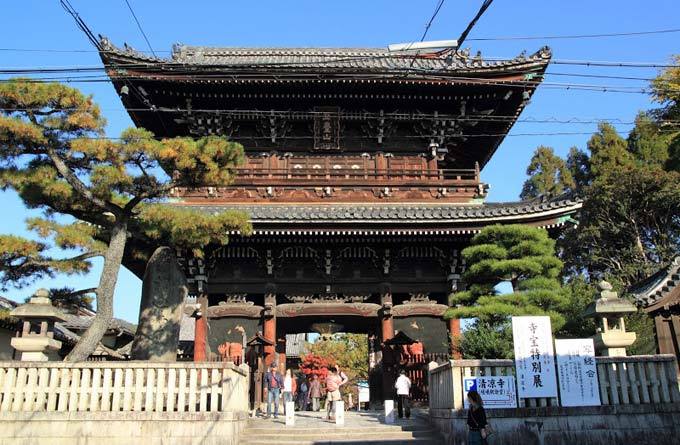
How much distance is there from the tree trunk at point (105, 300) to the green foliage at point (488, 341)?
335 inches

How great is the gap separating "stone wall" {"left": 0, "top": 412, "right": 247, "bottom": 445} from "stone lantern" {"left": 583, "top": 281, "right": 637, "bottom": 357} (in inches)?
339

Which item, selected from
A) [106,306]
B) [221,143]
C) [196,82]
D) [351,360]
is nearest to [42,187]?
[106,306]

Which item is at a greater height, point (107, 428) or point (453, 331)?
point (453, 331)

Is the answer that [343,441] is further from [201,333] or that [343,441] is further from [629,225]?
[629,225]

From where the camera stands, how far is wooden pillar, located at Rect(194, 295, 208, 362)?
17.4 meters

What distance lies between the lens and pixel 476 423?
916cm

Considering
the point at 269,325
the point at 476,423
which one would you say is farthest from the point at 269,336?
the point at 476,423

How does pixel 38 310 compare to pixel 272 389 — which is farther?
pixel 272 389

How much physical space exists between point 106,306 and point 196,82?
9.40 meters

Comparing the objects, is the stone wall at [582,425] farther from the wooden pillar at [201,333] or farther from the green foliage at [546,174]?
the green foliage at [546,174]

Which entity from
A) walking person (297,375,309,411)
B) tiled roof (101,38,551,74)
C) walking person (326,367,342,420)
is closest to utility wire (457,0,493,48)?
tiled roof (101,38,551,74)

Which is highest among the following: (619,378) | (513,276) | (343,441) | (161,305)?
(513,276)

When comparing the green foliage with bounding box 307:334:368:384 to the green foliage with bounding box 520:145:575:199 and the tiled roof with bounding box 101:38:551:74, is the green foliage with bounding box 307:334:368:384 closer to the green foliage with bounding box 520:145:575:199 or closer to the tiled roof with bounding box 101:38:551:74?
the green foliage with bounding box 520:145:575:199

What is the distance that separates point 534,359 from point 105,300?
902 cm
